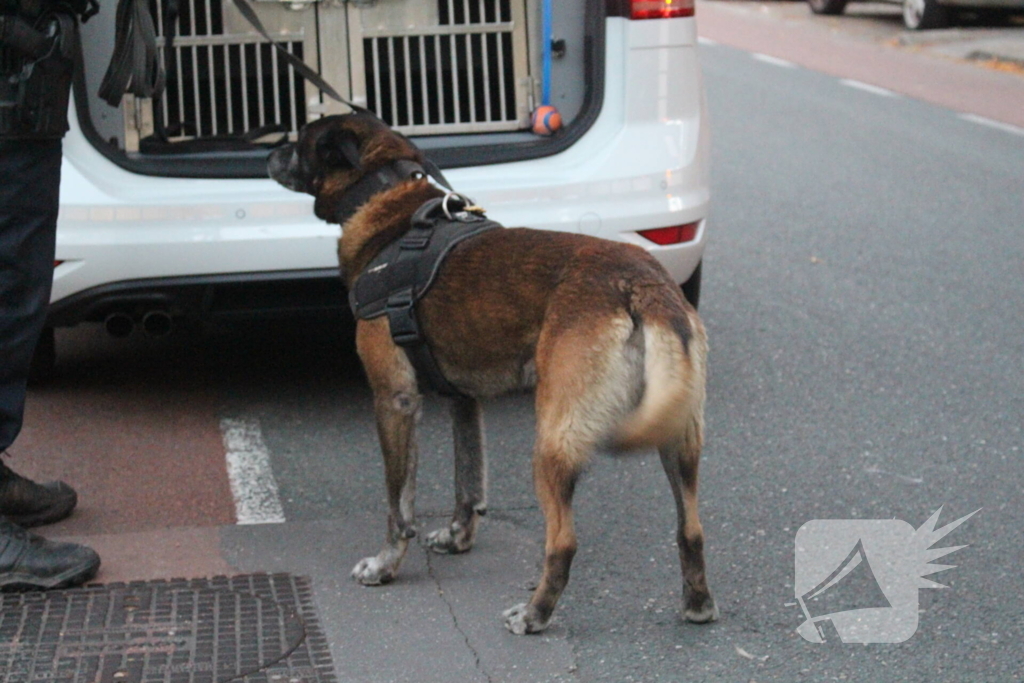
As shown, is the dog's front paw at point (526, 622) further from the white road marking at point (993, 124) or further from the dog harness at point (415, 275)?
the white road marking at point (993, 124)

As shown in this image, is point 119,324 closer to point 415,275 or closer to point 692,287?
point 415,275

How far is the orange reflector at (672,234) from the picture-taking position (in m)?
4.88

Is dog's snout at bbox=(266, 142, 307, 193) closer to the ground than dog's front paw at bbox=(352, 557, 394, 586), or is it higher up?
higher up

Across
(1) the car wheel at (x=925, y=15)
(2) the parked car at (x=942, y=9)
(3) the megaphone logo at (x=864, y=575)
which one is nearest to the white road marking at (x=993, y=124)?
(2) the parked car at (x=942, y=9)

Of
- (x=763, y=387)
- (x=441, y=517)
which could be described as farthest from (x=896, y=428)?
(x=441, y=517)

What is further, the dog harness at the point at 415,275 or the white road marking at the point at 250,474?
the white road marking at the point at 250,474

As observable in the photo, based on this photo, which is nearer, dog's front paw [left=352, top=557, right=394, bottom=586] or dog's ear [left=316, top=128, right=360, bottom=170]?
dog's front paw [left=352, top=557, right=394, bottom=586]

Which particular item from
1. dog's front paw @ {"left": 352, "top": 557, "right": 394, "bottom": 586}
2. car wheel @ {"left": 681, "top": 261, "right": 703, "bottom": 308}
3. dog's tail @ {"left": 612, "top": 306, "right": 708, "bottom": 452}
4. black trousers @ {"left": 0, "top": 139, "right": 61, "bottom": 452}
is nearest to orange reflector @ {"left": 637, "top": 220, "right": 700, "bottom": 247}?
car wheel @ {"left": 681, "top": 261, "right": 703, "bottom": 308}

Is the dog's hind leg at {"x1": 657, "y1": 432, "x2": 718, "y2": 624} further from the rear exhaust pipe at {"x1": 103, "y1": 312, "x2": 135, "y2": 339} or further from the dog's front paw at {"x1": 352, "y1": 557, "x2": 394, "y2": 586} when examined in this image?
the rear exhaust pipe at {"x1": 103, "y1": 312, "x2": 135, "y2": 339}

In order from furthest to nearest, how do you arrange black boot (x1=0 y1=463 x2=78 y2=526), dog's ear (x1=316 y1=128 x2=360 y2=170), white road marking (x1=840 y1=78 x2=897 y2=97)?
1. white road marking (x1=840 y1=78 x2=897 y2=97)
2. black boot (x1=0 y1=463 x2=78 y2=526)
3. dog's ear (x1=316 y1=128 x2=360 y2=170)

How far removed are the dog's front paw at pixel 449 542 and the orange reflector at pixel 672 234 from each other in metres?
1.32

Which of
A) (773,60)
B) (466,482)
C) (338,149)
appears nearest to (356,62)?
(338,149)

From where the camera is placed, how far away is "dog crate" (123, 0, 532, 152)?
17.4 ft

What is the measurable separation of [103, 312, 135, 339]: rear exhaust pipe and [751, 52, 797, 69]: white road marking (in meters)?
11.1
